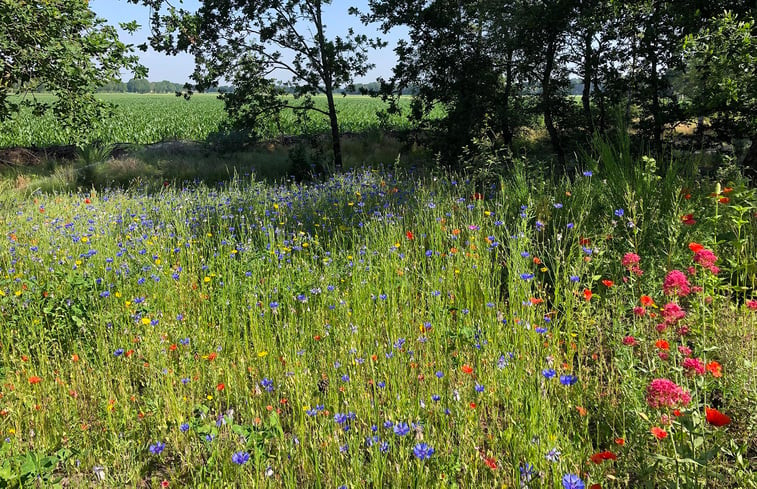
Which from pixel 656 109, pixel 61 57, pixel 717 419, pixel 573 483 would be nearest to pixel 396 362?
pixel 573 483

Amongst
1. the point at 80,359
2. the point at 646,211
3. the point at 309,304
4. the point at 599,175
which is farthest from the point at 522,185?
the point at 80,359

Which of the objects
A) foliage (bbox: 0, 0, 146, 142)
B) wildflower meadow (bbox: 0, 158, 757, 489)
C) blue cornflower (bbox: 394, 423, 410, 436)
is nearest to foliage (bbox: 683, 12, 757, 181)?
wildflower meadow (bbox: 0, 158, 757, 489)

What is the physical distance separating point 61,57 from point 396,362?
8.03 meters

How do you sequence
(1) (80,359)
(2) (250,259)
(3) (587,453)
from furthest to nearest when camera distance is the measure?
(2) (250,259) < (1) (80,359) < (3) (587,453)

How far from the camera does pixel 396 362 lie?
2.73 meters

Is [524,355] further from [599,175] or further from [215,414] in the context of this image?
[599,175]

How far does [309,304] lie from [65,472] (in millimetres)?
1819

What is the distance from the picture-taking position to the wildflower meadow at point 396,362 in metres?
2.07

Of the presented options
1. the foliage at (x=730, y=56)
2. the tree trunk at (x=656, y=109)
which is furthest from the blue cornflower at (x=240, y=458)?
the tree trunk at (x=656, y=109)

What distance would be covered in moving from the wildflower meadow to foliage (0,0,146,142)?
13.4 ft

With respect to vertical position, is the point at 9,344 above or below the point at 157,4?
below

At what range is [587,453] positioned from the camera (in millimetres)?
2156

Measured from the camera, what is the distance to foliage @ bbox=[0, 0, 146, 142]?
7320 mm

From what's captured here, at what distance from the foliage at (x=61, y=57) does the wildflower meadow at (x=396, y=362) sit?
13.4 feet
